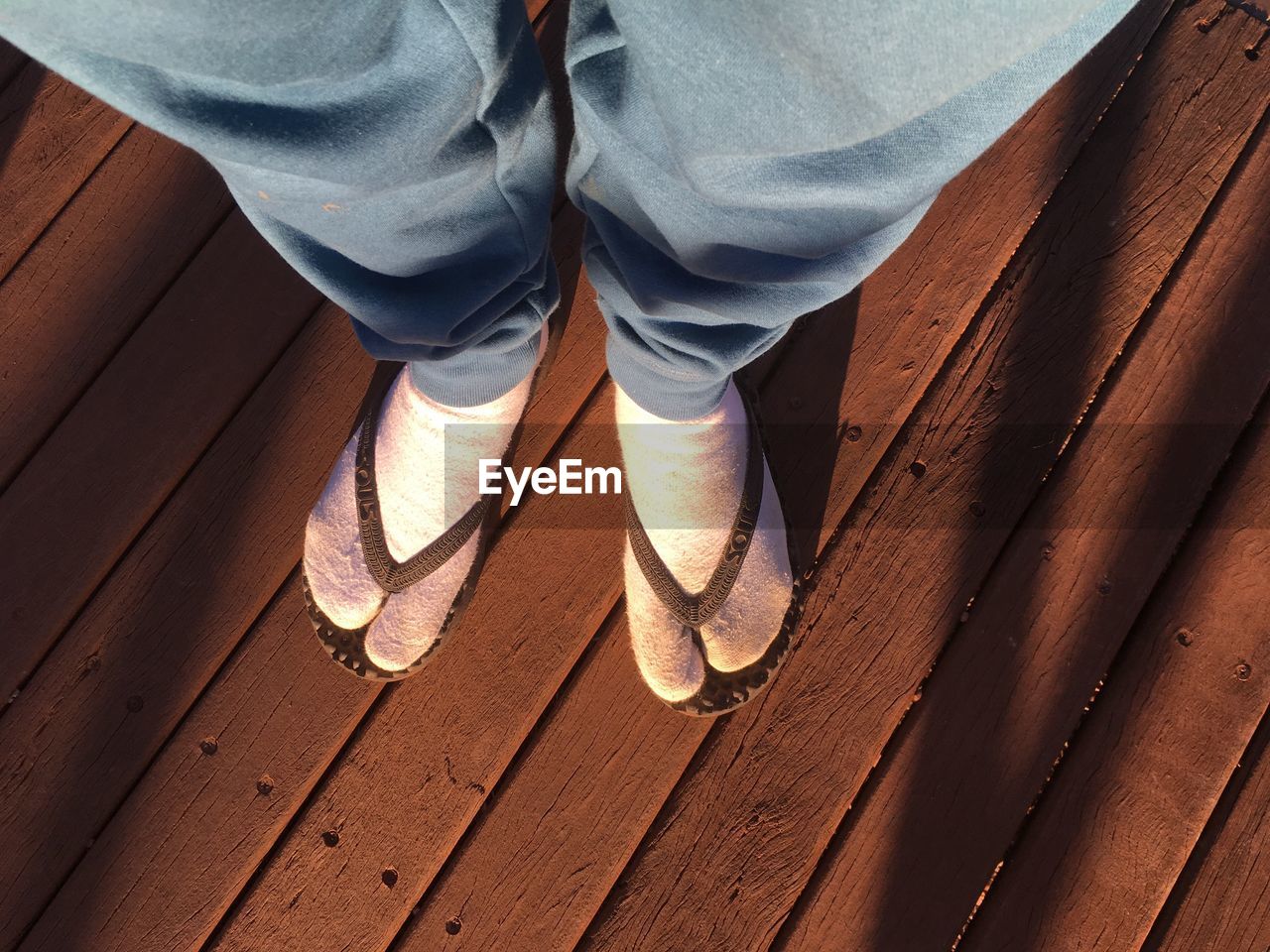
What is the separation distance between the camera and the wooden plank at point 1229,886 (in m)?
0.85

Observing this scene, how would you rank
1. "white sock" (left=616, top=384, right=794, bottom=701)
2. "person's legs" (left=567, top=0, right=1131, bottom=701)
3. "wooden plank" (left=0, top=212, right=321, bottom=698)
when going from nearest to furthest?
"person's legs" (left=567, top=0, right=1131, bottom=701) → "white sock" (left=616, top=384, right=794, bottom=701) → "wooden plank" (left=0, top=212, right=321, bottom=698)

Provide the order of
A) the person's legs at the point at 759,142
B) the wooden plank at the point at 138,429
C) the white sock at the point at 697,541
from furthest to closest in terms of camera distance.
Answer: the wooden plank at the point at 138,429
the white sock at the point at 697,541
the person's legs at the point at 759,142

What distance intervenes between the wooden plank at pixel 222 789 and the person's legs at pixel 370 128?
15.2 inches

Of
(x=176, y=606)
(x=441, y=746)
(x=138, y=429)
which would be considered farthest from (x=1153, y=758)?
(x=138, y=429)

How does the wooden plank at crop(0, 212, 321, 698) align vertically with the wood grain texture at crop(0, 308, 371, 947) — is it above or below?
above

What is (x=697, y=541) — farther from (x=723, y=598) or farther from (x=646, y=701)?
(x=646, y=701)

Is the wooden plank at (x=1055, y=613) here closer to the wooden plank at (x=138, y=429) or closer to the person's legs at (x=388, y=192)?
the person's legs at (x=388, y=192)

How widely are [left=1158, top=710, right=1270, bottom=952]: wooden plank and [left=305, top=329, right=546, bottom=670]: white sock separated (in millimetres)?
833

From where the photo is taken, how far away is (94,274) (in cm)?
98

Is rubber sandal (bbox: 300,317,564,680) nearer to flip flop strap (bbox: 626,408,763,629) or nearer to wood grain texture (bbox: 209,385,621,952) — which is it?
wood grain texture (bbox: 209,385,621,952)

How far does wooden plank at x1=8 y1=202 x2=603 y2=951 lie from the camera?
0.87 metres

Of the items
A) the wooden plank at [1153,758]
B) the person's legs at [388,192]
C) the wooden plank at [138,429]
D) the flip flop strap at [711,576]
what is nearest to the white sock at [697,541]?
the flip flop strap at [711,576]

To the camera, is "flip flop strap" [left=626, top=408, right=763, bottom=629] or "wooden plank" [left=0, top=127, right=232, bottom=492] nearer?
"flip flop strap" [left=626, top=408, right=763, bottom=629]

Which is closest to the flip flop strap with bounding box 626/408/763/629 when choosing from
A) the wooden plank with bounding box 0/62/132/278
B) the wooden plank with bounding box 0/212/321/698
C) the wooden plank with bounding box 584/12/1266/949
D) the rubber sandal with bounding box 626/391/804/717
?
the rubber sandal with bounding box 626/391/804/717
